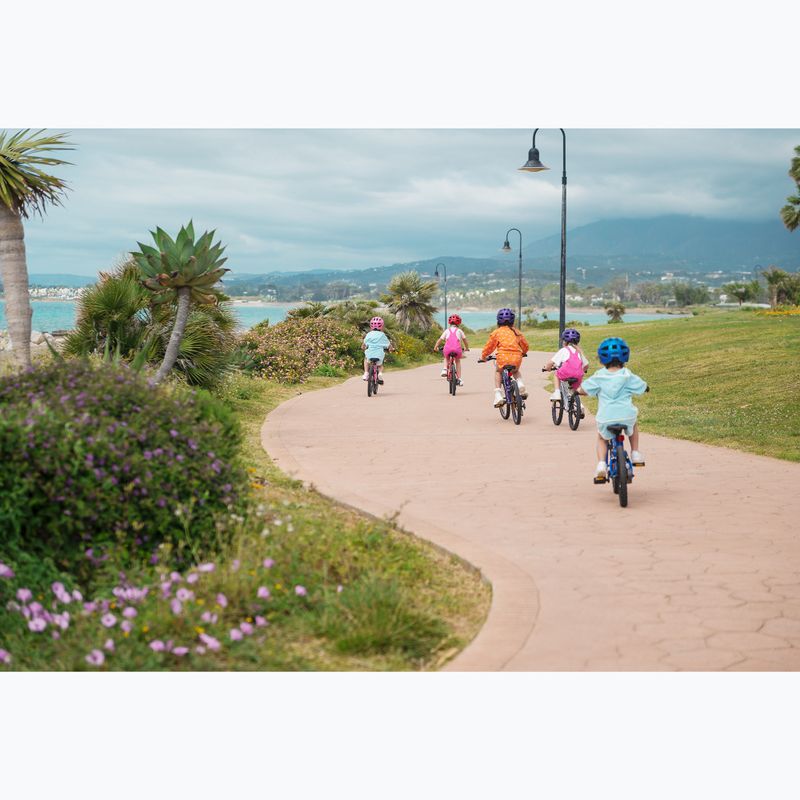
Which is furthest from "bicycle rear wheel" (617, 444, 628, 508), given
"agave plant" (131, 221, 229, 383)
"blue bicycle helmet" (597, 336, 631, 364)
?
"agave plant" (131, 221, 229, 383)

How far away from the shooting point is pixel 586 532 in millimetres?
7676

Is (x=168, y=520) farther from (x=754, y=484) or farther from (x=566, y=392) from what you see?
(x=566, y=392)

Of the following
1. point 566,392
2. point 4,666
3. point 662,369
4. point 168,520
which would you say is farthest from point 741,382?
point 4,666

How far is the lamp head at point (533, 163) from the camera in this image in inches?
912

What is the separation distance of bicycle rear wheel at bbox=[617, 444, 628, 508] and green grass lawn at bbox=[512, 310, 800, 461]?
380 centimetres

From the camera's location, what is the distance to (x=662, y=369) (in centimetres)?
2509

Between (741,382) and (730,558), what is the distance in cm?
1379

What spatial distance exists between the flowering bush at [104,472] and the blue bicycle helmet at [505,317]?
8.88 m

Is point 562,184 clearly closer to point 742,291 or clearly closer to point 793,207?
point 793,207

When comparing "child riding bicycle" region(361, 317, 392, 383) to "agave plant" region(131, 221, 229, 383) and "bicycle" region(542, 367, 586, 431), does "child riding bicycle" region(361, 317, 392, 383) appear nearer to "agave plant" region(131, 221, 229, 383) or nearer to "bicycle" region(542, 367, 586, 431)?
"bicycle" region(542, 367, 586, 431)

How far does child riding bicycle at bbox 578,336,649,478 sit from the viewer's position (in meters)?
8.55

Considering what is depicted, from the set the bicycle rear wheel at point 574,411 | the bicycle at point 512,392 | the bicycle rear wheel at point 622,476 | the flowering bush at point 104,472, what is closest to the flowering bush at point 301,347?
the bicycle at point 512,392

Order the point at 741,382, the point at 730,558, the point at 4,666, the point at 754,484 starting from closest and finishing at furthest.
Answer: the point at 4,666
the point at 730,558
the point at 754,484
the point at 741,382

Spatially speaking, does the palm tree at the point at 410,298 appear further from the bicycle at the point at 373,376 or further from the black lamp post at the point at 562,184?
the bicycle at the point at 373,376
